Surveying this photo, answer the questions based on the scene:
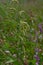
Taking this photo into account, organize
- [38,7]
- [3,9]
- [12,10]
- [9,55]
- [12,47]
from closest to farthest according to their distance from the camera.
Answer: [9,55] < [12,47] < [3,9] < [12,10] < [38,7]

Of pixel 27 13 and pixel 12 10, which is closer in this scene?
pixel 12 10

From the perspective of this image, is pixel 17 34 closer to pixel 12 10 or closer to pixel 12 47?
pixel 12 47

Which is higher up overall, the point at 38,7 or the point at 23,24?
the point at 23,24

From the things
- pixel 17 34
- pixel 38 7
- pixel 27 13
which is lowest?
pixel 38 7

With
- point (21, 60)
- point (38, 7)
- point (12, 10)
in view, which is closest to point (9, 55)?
point (21, 60)

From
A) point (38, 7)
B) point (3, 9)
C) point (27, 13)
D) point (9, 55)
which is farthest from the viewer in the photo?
point (38, 7)

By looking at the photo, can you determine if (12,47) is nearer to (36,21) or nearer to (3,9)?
(3,9)
